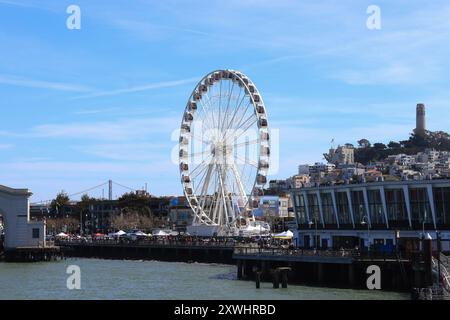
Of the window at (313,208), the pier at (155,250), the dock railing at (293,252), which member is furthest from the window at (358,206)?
the pier at (155,250)

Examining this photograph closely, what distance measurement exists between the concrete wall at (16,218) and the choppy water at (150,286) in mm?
13230

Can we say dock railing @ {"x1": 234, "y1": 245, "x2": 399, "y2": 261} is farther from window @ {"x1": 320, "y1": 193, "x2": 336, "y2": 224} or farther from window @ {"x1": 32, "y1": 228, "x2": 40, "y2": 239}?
window @ {"x1": 32, "y1": 228, "x2": 40, "y2": 239}

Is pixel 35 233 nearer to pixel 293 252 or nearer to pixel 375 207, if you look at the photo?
pixel 293 252

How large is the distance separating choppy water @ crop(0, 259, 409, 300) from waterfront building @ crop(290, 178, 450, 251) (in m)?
8.13

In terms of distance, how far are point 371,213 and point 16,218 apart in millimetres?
40437

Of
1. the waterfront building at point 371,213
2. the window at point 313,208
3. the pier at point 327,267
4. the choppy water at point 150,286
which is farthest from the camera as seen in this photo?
the window at point 313,208

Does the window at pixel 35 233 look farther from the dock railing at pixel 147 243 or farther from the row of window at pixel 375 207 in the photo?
the row of window at pixel 375 207

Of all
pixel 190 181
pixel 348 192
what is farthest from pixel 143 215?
pixel 348 192

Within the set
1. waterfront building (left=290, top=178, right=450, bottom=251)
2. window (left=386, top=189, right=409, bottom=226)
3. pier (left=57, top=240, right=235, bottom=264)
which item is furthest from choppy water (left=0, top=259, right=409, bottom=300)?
window (left=386, top=189, right=409, bottom=226)

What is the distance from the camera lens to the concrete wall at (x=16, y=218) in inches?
3428

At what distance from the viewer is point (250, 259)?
61031 mm

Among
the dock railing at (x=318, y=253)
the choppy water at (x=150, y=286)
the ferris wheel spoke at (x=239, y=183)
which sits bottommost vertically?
the choppy water at (x=150, y=286)
